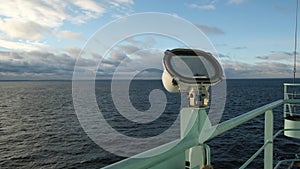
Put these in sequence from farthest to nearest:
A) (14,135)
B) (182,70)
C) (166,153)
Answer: (14,135)
(182,70)
(166,153)

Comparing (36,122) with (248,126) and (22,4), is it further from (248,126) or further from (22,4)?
(22,4)

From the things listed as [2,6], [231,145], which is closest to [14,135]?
[231,145]

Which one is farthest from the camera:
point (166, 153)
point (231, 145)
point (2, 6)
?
point (231, 145)

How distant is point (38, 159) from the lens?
1948 centimetres

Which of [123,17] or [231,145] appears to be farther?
[231,145]

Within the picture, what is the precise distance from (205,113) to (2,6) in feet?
21.4

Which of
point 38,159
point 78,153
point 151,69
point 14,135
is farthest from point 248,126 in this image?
point 151,69

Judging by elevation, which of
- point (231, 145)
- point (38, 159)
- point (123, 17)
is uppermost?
point (123, 17)

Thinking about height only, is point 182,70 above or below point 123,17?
below

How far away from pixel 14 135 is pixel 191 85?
2997 centimetres

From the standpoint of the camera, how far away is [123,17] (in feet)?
3.68

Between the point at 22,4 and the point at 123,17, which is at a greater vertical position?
the point at 22,4

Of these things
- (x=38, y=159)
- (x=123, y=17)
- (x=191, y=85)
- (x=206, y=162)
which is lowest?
(x=38, y=159)

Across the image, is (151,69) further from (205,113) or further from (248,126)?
(248,126)
